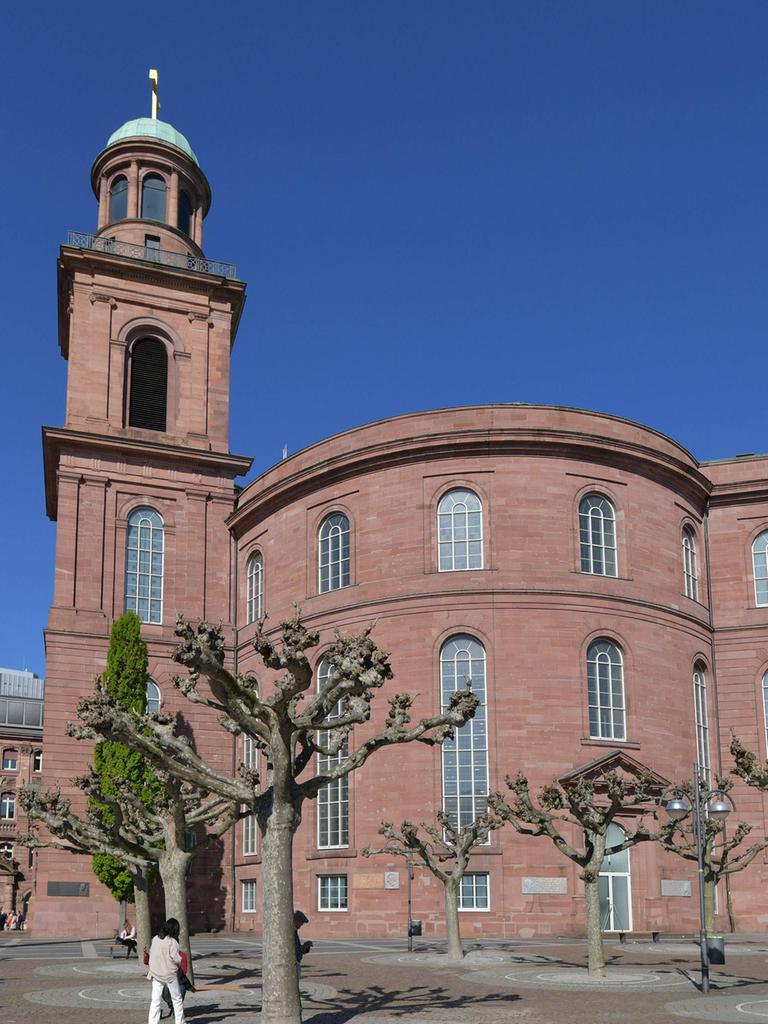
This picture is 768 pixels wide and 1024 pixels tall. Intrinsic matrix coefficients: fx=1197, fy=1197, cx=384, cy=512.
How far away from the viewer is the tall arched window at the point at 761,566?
42125mm

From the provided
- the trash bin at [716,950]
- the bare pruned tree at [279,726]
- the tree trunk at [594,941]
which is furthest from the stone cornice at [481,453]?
the bare pruned tree at [279,726]

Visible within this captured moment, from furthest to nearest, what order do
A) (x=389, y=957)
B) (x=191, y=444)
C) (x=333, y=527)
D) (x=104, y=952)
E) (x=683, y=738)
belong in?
(x=191, y=444), (x=333, y=527), (x=683, y=738), (x=104, y=952), (x=389, y=957)

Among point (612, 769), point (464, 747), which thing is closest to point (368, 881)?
point (464, 747)

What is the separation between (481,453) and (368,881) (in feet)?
45.5

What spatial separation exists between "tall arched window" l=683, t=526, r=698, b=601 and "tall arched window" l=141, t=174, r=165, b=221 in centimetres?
2662

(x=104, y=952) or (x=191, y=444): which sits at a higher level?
(x=191, y=444)

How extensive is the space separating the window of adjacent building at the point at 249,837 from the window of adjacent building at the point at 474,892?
9.32 meters

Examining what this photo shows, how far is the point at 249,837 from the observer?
4288 centimetres

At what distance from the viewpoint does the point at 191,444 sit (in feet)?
158

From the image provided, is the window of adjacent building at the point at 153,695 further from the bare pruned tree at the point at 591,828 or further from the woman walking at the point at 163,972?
the woman walking at the point at 163,972

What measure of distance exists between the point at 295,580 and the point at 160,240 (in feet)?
58.8

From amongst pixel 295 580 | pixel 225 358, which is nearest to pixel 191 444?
pixel 225 358

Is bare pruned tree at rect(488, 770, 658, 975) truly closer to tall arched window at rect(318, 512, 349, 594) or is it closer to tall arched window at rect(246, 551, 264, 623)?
tall arched window at rect(318, 512, 349, 594)

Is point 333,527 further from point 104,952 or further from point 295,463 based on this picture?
point 104,952
